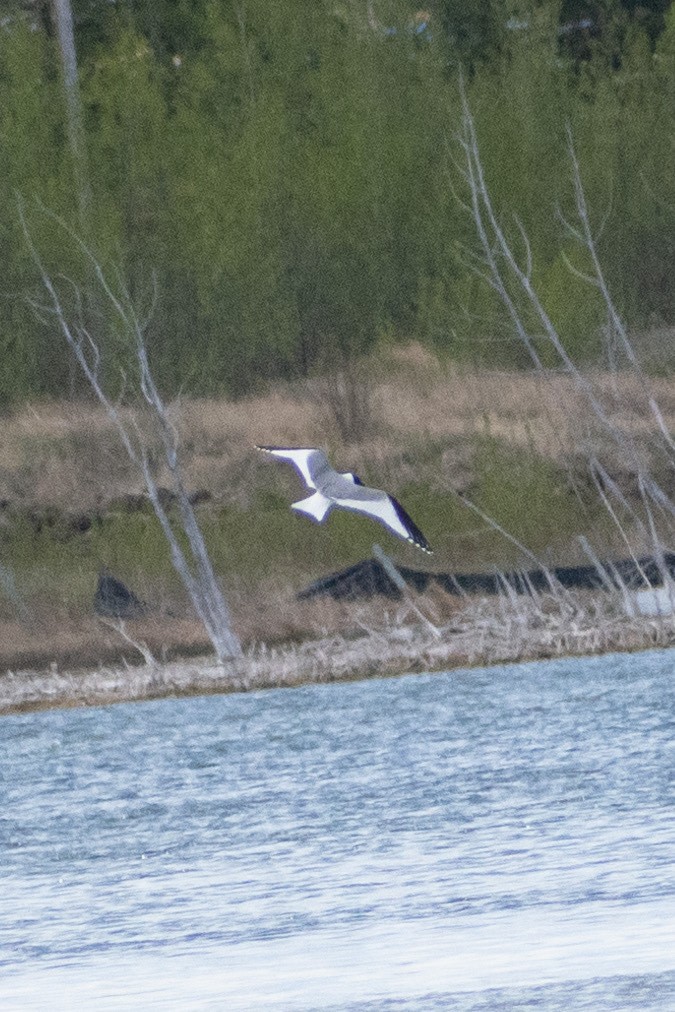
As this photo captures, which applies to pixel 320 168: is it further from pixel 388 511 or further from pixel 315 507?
pixel 388 511

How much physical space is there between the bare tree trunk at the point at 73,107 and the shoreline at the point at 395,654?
40.0 ft

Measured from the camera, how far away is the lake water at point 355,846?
677 inches

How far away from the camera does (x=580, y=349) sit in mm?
40750

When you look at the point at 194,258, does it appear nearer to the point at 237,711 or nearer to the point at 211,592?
the point at 237,711

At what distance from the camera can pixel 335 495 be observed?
2248cm

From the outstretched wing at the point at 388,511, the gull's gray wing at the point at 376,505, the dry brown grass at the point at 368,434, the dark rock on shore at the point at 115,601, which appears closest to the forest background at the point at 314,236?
the dry brown grass at the point at 368,434

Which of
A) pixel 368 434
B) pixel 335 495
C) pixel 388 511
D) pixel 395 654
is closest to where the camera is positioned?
pixel 388 511

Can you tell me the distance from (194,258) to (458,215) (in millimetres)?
4943

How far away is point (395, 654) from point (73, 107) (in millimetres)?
14997

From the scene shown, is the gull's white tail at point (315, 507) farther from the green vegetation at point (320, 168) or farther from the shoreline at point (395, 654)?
the green vegetation at point (320, 168)

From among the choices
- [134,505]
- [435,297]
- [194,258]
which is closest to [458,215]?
[435,297]

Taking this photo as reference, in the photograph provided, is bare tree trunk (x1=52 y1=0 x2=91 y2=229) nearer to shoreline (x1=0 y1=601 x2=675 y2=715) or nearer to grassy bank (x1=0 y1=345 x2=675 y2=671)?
grassy bank (x1=0 y1=345 x2=675 y2=671)

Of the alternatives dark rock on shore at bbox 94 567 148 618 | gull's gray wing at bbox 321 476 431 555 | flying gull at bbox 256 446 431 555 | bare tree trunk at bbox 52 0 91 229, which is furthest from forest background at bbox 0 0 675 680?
gull's gray wing at bbox 321 476 431 555

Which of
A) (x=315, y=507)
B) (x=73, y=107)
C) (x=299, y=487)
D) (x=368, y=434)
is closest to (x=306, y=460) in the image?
(x=315, y=507)
